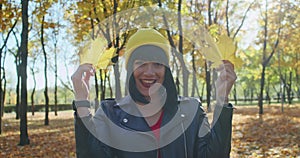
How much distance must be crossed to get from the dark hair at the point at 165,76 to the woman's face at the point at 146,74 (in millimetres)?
19

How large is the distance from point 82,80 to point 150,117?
41 cm

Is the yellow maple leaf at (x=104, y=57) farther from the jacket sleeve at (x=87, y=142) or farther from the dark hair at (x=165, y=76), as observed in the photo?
the jacket sleeve at (x=87, y=142)

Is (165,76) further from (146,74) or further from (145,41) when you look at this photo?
(145,41)

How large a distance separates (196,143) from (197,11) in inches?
676

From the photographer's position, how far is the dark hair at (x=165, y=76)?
175 centimetres

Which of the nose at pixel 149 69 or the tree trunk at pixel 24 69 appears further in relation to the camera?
the tree trunk at pixel 24 69

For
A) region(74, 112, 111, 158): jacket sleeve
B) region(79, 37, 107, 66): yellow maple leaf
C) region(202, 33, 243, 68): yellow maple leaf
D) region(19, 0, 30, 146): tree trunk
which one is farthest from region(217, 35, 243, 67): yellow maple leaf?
region(19, 0, 30, 146): tree trunk

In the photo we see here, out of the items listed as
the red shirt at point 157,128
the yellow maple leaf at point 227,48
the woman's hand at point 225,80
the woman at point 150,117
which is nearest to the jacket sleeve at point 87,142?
the woman at point 150,117

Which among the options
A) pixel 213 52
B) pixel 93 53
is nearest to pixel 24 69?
pixel 93 53

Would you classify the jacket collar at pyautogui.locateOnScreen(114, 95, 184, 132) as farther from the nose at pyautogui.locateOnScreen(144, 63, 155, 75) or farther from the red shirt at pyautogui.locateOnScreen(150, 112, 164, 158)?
the nose at pyautogui.locateOnScreen(144, 63, 155, 75)

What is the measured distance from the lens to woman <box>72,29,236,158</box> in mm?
1653

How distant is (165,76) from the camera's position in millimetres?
1771

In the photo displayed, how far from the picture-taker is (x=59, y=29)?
2108cm

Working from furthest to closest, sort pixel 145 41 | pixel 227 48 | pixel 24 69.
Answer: pixel 24 69 → pixel 145 41 → pixel 227 48
